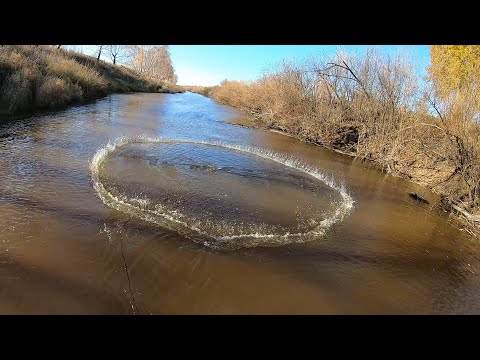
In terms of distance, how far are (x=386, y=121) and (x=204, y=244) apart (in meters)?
12.2

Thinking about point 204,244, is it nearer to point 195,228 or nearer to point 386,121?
point 195,228

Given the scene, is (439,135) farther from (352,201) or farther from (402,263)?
(402,263)

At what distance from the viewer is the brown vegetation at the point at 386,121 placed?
31.9 ft

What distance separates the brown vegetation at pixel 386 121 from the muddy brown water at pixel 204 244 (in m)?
1.29

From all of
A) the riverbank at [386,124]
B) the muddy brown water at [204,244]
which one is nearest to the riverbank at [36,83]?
the muddy brown water at [204,244]

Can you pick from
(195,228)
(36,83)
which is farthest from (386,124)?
(36,83)

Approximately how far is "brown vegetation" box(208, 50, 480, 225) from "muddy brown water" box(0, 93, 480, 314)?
1.29 m

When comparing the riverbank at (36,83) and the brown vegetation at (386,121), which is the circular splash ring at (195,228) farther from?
the riverbank at (36,83)

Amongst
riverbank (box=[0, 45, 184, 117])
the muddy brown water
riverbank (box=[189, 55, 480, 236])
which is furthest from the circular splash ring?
riverbank (box=[0, 45, 184, 117])

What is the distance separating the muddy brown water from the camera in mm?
4230
